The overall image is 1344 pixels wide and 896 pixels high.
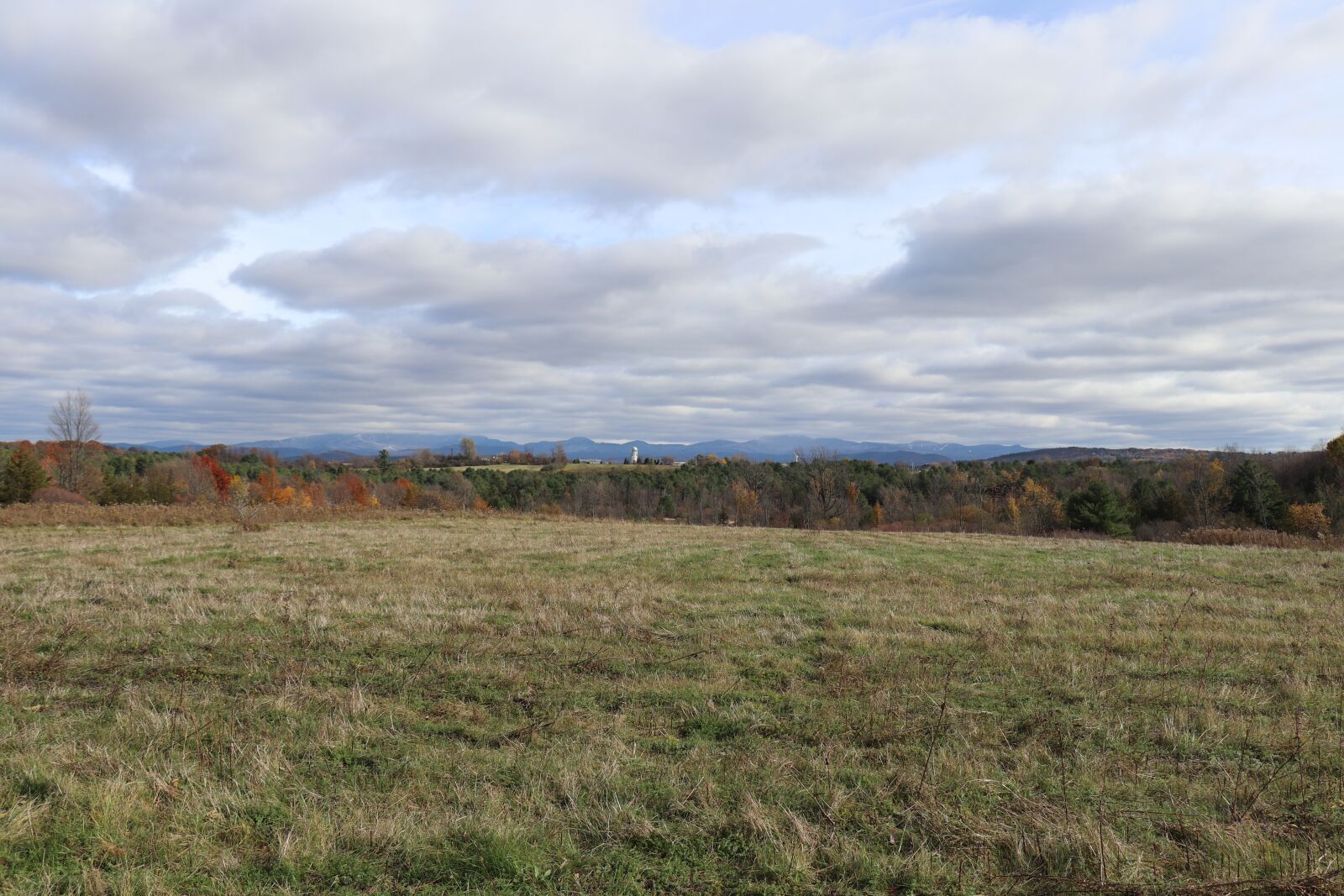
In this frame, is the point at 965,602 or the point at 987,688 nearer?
the point at 987,688

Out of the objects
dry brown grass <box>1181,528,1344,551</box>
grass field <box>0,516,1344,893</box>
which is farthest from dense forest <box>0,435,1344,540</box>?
grass field <box>0,516,1344,893</box>

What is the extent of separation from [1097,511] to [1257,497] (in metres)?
24.6

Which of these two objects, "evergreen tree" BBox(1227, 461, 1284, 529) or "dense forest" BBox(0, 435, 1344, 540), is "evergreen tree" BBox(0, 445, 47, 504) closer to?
"dense forest" BBox(0, 435, 1344, 540)

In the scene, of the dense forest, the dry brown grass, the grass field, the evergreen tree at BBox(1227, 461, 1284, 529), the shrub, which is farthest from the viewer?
the evergreen tree at BBox(1227, 461, 1284, 529)

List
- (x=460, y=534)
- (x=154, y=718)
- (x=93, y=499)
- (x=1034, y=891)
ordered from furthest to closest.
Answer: (x=93, y=499), (x=460, y=534), (x=154, y=718), (x=1034, y=891)

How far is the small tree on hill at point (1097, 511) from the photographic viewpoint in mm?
66125

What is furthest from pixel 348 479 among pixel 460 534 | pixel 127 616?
pixel 127 616

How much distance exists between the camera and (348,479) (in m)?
117

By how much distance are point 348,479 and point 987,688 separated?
123 m

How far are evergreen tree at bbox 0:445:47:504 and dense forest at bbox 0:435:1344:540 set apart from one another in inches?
4.3

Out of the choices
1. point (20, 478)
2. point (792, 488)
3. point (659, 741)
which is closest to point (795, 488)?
point (792, 488)

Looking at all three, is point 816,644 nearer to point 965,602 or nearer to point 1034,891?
point 965,602

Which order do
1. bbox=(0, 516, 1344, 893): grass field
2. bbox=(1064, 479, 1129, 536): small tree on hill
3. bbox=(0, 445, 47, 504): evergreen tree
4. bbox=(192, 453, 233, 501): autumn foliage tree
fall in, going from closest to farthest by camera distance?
bbox=(0, 516, 1344, 893): grass field → bbox=(0, 445, 47, 504): evergreen tree → bbox=(1064, 479, 1129, 536): small tree on hill → bbox=(192, 453, 233, 501): autumn foliage tree

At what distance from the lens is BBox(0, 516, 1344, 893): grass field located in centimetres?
446
